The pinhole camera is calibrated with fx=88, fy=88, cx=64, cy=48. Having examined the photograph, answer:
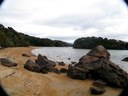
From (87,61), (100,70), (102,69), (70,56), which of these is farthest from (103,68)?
(70,56)

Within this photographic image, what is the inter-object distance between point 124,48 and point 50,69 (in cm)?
11016

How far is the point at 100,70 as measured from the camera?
310 inches

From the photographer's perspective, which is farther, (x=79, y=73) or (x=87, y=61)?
(x=87, y=61)

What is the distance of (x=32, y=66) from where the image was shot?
32.2 ft

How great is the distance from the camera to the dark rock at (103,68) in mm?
7182

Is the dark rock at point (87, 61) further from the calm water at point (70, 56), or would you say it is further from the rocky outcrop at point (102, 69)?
the calm water at point (70, 56)

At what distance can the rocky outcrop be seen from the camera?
719 cm

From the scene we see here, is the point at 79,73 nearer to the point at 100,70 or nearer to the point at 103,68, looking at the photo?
the point at 100,70

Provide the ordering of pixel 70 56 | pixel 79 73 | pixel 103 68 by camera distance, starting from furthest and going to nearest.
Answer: pixel 70 56
pixel 79 73
pixel 103 68

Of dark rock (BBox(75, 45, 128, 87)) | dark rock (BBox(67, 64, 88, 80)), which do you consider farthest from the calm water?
dark rock (BBox(67, 64, 88, 80))

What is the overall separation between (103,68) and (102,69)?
0.12m

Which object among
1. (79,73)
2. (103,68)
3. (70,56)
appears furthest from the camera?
(70,56)

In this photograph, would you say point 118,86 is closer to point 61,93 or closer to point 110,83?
point 110,83

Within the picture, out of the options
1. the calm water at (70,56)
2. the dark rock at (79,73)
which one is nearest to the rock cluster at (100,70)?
the dark rock at (79,73)
